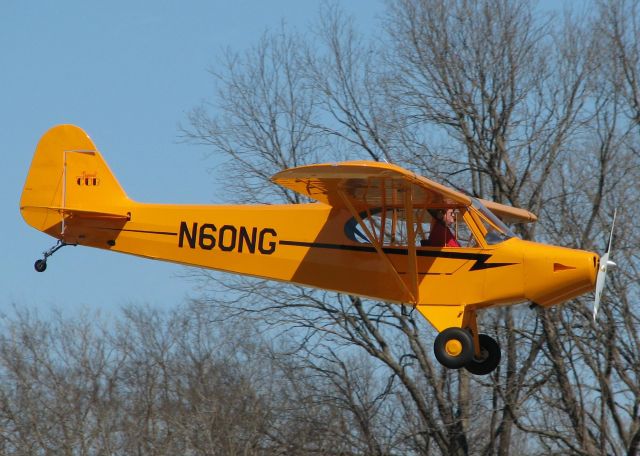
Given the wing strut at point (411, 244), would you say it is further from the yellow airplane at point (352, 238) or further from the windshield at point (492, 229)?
the windshield at point (492, 229)

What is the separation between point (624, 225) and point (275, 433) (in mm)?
8298

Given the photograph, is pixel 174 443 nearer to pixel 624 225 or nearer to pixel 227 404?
pixel 227 404

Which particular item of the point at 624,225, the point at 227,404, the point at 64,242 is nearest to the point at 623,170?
the point at 624,225

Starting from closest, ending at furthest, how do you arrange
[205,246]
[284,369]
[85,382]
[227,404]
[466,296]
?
1. [466,296]
2. [205,246]
3. [284,369]
4. [227,404]
5. [85,382]

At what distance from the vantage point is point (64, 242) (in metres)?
15.5

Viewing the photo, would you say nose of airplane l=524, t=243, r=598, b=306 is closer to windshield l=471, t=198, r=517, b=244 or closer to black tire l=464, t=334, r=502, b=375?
windshield l=471, t=198, r=517, b=244

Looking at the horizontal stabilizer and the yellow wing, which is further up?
the horizontal stabilizer

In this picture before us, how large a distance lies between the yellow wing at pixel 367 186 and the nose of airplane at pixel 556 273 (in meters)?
0.98

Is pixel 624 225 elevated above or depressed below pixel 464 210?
above

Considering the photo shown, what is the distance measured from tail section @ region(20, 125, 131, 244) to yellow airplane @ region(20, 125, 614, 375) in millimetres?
14

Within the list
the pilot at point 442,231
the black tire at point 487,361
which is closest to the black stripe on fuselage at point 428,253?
the pilot at point 442,231

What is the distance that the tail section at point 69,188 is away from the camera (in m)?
15.5

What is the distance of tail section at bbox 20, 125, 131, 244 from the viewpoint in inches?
611

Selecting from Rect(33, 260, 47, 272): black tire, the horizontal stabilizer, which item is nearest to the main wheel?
the horizontal stabilizer
